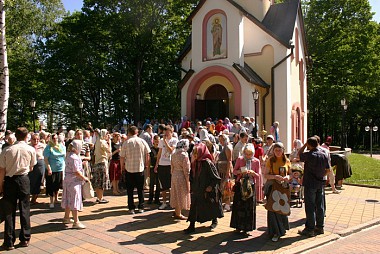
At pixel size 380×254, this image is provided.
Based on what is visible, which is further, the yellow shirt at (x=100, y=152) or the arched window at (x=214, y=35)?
the arched window at (x=214, y=35)

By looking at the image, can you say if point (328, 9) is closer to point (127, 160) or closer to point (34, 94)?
point (34, 94)

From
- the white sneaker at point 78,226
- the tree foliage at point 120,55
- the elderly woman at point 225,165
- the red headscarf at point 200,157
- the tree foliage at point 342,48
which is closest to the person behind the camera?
the red headscarf at point 200,157

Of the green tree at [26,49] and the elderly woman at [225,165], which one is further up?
the green tree at [26,49]

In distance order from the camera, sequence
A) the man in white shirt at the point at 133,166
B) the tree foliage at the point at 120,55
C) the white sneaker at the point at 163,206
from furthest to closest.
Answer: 1. the tree foliage at the point at 120,55
2. the white sneaker at the point at 163,206
3. the man in white shirt at the point at 133,166

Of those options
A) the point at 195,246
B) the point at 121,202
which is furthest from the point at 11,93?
the point at 195,246

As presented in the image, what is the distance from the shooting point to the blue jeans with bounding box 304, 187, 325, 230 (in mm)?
7082

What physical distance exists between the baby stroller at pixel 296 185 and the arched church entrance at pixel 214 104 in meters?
13.5

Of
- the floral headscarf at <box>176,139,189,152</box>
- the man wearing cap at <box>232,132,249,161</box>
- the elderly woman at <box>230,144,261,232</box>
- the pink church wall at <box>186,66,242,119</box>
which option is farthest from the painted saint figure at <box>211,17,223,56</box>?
the elderly woman at <box>230,144,261,232</box>

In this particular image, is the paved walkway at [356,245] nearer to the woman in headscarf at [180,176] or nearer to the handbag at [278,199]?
the handbag at [278,199]

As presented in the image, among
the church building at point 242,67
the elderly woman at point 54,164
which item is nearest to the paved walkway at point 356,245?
the elderly woman at point 54,164

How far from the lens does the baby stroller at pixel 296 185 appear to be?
9227mm

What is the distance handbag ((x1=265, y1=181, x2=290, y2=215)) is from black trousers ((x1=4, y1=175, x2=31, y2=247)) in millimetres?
4280

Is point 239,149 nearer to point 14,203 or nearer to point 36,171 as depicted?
point 36,171

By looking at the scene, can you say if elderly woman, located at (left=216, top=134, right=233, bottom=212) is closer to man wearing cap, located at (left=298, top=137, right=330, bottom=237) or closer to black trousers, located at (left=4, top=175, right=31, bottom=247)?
man wearing cap, located at (left=298, top=137, right=330, bottom=237)
